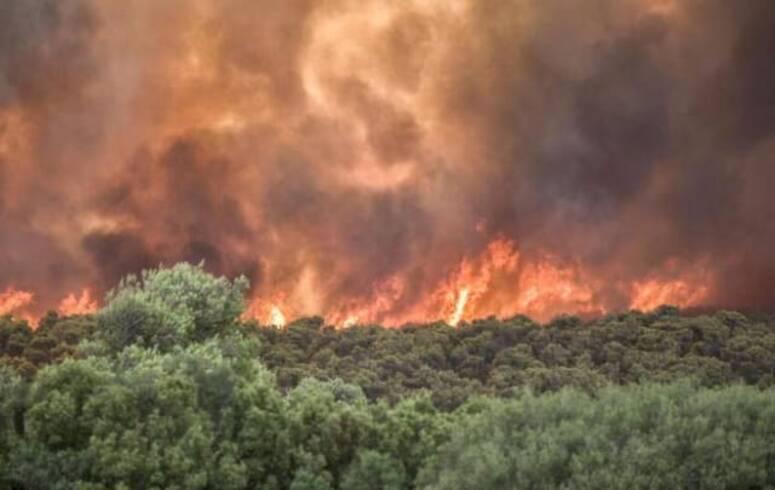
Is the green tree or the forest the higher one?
the green tree

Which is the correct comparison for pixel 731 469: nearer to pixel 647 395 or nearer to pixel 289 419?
pixel 647 395

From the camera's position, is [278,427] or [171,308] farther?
[171,308]

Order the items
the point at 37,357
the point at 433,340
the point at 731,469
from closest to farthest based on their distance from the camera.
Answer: the point at 731,469, the point at 37,357, the point at 433,340

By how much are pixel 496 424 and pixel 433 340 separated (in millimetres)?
75110

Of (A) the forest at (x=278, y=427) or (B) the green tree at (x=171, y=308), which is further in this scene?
(B) the green tree at (x=171, y=308)

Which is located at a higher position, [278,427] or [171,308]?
[171,308]

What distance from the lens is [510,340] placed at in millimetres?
139625

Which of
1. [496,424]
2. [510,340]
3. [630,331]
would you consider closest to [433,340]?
[510,340]

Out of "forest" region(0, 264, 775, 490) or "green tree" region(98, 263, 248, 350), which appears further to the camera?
"green tree" region(98, 263, 248, 350)

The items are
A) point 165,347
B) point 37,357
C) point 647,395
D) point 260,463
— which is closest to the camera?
point 647,395

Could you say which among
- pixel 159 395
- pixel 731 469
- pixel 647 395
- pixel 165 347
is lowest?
pixel 731 469

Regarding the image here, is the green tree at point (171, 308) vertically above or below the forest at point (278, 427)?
above

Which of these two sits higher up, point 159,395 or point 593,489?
point 159,395

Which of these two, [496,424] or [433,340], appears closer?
[496,424]
